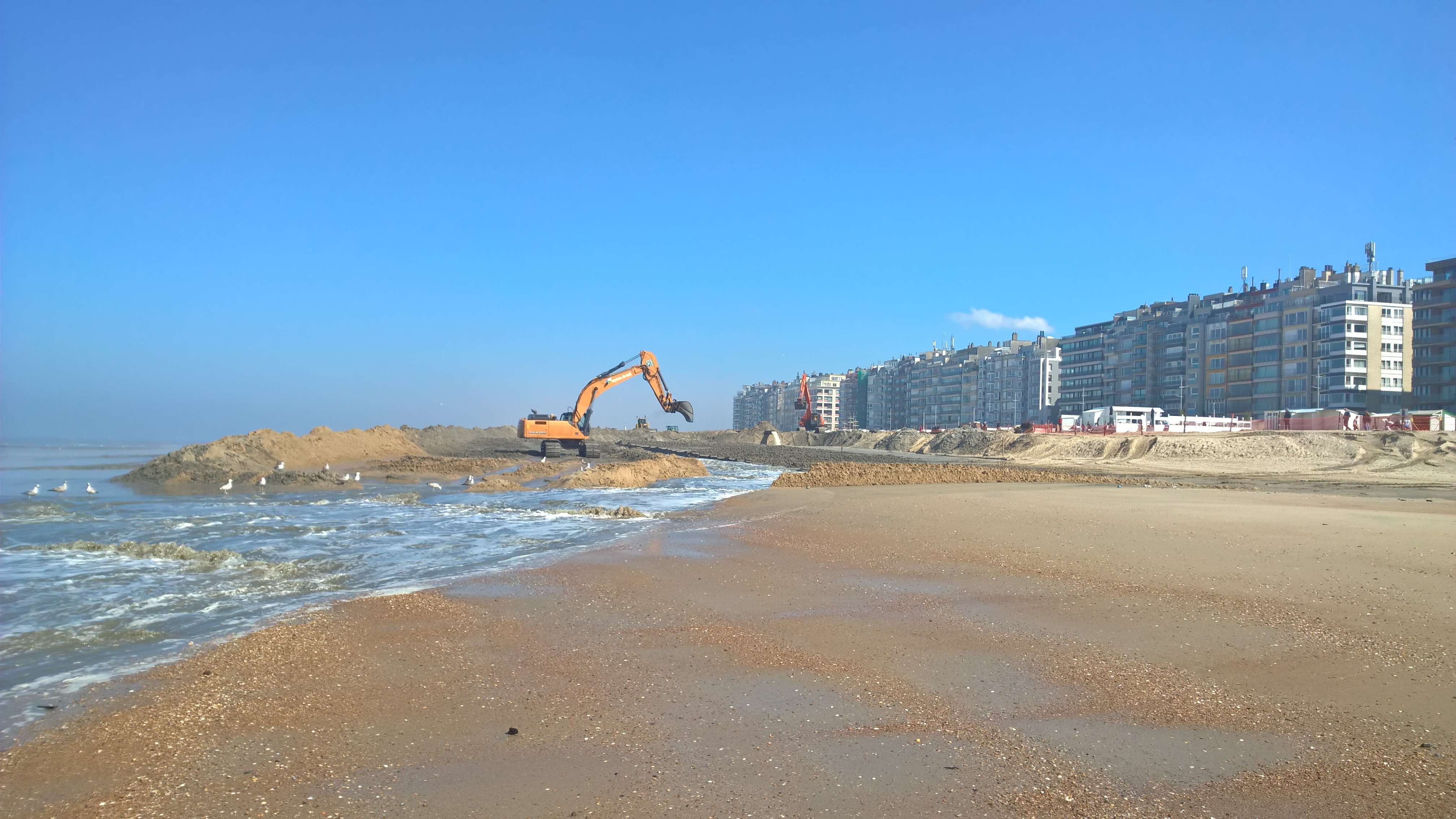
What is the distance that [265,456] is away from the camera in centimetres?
3553

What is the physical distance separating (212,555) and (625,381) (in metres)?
37.1

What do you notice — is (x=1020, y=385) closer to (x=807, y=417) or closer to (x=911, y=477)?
(x=807, y=417)

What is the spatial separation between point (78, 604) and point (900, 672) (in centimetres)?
926

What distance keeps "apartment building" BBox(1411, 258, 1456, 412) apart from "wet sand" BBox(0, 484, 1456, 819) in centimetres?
8574

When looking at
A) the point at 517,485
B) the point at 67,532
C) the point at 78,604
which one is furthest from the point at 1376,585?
the point at 517,485

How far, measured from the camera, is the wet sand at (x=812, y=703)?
416 cm

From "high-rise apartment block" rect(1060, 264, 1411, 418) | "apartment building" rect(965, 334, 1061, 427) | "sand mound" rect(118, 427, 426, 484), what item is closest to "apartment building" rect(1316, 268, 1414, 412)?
"high-rise apartment block" rect(1060, 264, 1411, 418)

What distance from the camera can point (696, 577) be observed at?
10.5 metres

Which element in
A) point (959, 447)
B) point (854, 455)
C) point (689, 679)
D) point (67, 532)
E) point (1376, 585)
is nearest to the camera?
point (689, 679)

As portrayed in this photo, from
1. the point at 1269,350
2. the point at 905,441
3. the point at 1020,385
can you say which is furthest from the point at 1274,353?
the point at 1020,385

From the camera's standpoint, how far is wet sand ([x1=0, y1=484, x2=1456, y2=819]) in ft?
13.6

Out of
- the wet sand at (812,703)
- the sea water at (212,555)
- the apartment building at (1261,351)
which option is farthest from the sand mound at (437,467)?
the apartment building at (1261,351)

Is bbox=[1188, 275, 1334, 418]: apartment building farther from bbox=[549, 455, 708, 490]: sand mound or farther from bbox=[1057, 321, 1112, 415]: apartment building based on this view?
bbox=[549, 455, 708, 490]: sand mound

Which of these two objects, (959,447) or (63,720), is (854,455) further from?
(63,720)
